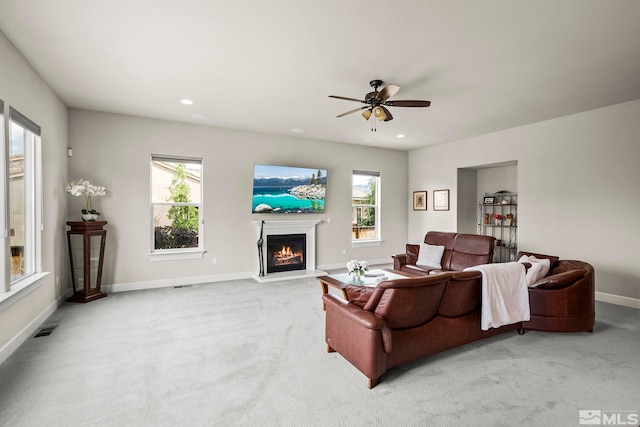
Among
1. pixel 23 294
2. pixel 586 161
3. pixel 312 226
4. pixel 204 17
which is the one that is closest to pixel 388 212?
pixel 312 226

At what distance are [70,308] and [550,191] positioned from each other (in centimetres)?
731

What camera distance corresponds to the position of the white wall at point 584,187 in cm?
421

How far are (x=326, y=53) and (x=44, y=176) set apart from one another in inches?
141

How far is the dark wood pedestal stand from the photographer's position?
4.27 meters

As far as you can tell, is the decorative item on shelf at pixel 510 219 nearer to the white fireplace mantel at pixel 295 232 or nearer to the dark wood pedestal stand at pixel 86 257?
the white fireplace mantel at pixel 295 232

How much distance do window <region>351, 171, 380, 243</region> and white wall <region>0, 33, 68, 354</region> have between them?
515cm

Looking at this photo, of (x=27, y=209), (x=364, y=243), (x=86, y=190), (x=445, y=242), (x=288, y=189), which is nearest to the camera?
(x=27, y=209)

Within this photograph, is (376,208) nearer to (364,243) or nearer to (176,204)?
(364,243)

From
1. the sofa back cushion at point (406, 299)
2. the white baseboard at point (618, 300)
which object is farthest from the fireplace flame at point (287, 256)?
the white baseboard at point (618, 300)

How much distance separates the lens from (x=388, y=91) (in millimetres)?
3158

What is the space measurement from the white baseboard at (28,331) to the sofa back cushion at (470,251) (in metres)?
5.47

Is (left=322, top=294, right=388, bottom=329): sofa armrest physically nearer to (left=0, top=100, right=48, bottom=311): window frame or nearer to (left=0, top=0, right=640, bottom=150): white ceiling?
(left=0, top=0, right=640, bottom=150): white ceiling

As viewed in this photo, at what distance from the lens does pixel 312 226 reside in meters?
6.42

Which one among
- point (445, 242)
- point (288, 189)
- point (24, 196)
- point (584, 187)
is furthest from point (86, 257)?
point (584, 187)
